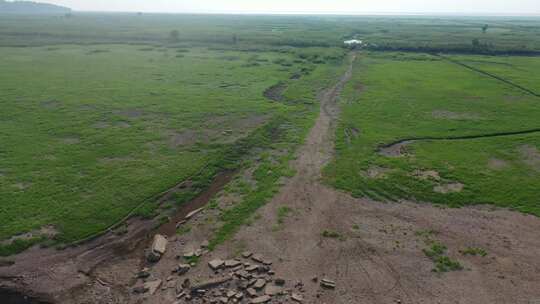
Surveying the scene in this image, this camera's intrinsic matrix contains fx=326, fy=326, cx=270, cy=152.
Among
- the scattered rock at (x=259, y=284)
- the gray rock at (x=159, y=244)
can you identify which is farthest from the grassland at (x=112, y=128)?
the scattered rock at (x=259, y=284)

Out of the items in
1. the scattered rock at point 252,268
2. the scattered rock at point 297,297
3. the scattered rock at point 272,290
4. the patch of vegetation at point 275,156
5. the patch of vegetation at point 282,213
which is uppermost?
the patch of vegetation at point 275,156

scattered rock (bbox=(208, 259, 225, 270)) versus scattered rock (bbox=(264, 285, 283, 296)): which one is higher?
scattered rock (bbox=(208, 259, 225, 270))

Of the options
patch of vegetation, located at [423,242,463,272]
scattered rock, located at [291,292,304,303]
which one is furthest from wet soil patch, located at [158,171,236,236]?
patch of vegetation, located at [423,242,463,272]

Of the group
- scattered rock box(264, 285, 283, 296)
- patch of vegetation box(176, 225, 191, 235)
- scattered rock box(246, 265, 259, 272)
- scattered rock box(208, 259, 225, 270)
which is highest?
patch of vegetation box(176, 225, 191, 235)

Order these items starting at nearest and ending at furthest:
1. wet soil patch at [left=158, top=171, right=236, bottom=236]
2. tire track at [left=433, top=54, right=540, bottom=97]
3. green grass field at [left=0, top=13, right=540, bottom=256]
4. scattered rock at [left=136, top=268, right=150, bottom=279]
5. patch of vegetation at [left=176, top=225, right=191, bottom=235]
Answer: scattered rock at [left=136, top=268, right=150, bottom=279], patch of vegetation at [left=176, top=225, right=191, bottom=235], wet soil patch at [left=158, top=171, right=236, bottom=236], green grass field at [left=0, top=13, right=540, bottom=256], tire track at [left=433, top=54, right=540, bottom=97]

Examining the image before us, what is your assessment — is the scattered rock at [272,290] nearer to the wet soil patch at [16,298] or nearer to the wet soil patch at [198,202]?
the wet soil patch at [198,202]

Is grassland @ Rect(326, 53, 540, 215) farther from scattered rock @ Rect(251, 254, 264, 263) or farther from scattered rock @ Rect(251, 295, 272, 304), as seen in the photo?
scattered rock @ Rect(251, 295, 272, 304)

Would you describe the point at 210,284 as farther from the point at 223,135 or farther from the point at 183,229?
the point at 223,135

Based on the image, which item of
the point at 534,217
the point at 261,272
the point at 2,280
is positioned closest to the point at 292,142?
the point at 261,272
